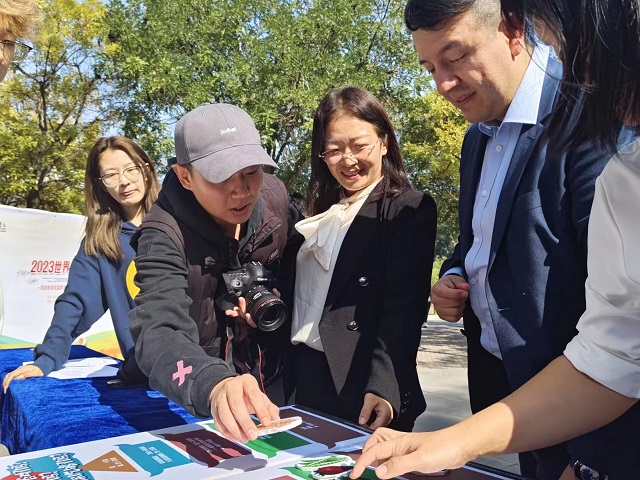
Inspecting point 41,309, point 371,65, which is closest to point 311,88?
point 371,65

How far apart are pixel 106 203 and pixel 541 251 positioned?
2298 millimetres

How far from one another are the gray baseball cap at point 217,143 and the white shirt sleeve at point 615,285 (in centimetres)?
96

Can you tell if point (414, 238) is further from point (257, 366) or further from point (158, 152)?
point (158, 152)

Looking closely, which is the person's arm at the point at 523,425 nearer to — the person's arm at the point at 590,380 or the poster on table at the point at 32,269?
the person's arm at the point at 590,380

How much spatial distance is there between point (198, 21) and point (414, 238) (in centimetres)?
935

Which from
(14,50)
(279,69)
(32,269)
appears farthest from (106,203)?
(279,69)

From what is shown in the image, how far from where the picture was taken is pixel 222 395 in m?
1.20

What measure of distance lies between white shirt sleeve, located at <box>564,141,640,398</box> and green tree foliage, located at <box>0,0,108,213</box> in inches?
430

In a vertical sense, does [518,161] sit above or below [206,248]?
above

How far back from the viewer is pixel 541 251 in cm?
133

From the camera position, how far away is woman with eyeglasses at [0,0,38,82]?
5.69 feet

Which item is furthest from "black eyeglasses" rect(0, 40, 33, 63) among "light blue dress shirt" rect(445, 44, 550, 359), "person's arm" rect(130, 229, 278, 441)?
"light blue dress shirt" rect(445, 44, 550, 359)

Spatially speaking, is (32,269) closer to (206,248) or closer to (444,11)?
(206,248)

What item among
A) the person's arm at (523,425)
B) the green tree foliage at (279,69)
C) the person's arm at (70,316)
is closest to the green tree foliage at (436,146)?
the green tree foliage at (279,69)
